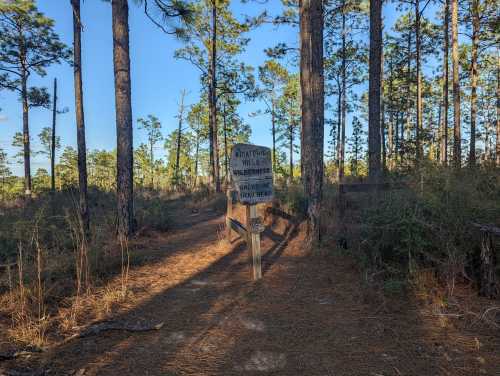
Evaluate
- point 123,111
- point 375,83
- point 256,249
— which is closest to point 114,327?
point 256,249

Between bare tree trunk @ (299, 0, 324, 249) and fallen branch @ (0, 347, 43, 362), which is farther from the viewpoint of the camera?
bare tree trunk @ (299, 0, 324, 249)

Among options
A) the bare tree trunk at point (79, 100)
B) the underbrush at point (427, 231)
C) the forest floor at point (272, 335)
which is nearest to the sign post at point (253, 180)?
the forest floor at point (272, 335)

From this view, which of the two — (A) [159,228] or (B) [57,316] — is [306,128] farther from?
(B) [57,316]

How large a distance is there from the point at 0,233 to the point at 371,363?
7.05 m

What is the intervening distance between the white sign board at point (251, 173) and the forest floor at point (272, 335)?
143cm

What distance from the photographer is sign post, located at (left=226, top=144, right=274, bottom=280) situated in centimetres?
502

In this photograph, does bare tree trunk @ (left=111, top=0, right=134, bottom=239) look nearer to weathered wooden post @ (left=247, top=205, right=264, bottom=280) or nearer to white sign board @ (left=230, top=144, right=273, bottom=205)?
white sign board @ (left=230, top=144, right=273, bottom=205)

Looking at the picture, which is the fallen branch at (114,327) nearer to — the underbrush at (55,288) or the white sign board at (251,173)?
the underbrush at (55,288)

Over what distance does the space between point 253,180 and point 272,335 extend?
2.66m

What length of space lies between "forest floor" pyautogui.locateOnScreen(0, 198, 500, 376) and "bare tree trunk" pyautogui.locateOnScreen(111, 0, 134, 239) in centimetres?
267

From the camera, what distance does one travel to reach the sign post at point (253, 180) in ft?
16.5

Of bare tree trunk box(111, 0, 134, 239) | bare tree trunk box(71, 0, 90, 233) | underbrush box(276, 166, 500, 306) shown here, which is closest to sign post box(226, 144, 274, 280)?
underbrush box(276, 166, 500, 306)

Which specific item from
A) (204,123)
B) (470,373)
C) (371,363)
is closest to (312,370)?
(371,363)

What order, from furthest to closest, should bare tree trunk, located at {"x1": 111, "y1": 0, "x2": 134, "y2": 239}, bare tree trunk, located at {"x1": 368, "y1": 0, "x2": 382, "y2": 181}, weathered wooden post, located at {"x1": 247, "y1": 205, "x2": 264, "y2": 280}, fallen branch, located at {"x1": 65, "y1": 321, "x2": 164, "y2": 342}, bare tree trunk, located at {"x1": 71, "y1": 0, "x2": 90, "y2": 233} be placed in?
bare tree trunk, located at {"x1": 368, "y1": 0, "x2": 382, "y2": 181}, bare tree trunk, located at {"x1": 71, "y1": 0, "x2": 90, "y2": 233}, bare tree trunk, located at {"x1": 111, "y1": 0, "x2": 134, "y2": 239}, weathered wooden post, located at {"x1": 247, "y1": 205, "x2": 264, "y2": 280}, fallen branch, located at {"x1": 65, "y1": 321, "x2": 164, "y2": 342}
